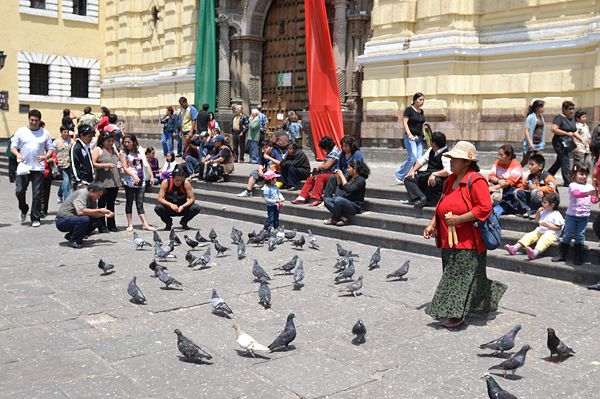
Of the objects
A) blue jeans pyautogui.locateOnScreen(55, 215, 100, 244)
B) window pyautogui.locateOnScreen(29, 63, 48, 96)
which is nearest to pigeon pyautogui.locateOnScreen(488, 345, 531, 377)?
blue jeans pyautogui.locateOnScreen(55, 215, 100, 244)

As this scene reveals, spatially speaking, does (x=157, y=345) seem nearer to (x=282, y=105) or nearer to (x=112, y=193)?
(x=112, y=193)

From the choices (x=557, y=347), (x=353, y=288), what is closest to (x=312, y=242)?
(x=353, y=288)

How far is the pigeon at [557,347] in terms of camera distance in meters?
4.98

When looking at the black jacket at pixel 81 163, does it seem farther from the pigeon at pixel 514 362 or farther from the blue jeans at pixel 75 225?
the pigeon at pixel 514 362

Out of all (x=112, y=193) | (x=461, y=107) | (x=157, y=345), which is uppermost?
(x=461, y=107)

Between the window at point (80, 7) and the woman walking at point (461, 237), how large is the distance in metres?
26.4

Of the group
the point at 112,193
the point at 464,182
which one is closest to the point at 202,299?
the point at 464,182

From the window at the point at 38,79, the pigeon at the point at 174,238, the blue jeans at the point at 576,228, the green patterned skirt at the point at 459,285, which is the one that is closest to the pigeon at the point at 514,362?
the green patterned skirt at the point at 459,285

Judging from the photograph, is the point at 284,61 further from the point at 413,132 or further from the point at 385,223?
the point at 385,223

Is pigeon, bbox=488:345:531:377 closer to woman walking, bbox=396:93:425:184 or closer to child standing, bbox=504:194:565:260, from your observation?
child standing, bbox=504:194:565:260

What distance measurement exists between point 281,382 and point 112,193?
22.4 feet

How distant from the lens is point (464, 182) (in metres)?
5.80

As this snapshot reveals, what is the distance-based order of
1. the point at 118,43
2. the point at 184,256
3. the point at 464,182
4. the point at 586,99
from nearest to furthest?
1. the point at 464,182
2. the point at 184,256
3. the point at 586,99
4. the point at 118,43

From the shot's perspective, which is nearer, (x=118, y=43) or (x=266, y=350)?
(x=266, y=350)
